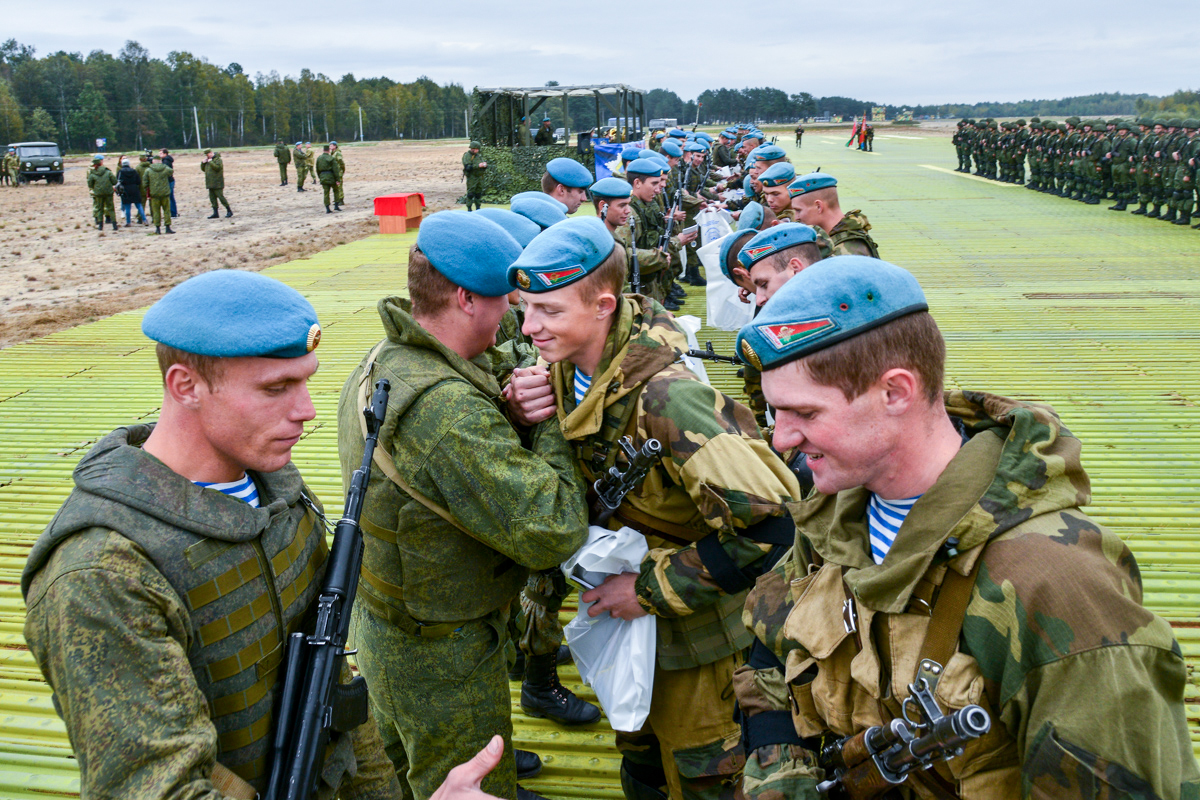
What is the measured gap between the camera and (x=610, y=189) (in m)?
8.01

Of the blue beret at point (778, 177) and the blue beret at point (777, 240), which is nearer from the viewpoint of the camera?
the blue beret at point (777, 240)

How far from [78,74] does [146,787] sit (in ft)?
299

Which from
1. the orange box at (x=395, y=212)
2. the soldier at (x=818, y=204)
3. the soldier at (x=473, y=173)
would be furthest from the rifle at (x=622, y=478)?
the soldier at (x=473, y=173)

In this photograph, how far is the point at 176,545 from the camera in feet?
5.56

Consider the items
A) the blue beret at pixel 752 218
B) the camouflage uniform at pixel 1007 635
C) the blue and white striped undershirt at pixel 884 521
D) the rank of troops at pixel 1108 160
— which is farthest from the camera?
the rank of troops at pixel 1108 160

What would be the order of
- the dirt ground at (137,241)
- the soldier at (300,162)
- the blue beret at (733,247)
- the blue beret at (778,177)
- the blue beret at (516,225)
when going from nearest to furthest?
the blue beret at (516,225) → the blue beret at (733,247) → the blue beret at (778,177) → the dirt ground at (137,241) → the soldier at (300,162)

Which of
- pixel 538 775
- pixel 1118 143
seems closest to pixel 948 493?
pixel 538 775

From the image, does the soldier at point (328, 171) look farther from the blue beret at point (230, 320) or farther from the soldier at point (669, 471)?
the blue beret at point (230, 320)

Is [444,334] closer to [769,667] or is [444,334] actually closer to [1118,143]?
[769,667]

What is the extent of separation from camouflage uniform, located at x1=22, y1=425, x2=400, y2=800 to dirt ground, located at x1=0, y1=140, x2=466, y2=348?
456 inches

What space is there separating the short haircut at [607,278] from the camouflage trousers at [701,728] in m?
1.21

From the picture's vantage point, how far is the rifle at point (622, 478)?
2.35 meters

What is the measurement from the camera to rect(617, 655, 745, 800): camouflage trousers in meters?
2.56

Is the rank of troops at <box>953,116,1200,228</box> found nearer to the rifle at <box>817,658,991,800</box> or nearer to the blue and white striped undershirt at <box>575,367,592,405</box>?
the blue and white striped undershirt at <box>575,367,592,405</box>
